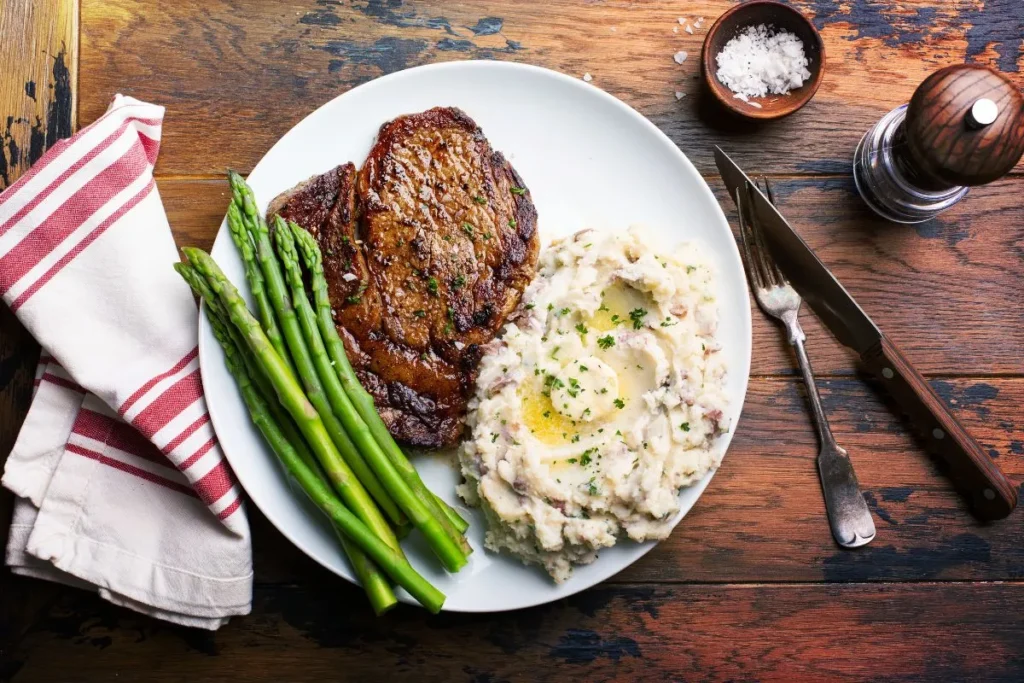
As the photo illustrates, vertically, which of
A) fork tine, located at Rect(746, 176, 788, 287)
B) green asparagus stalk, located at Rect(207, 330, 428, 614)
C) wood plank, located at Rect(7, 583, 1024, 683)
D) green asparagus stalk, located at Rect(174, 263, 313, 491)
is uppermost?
fork tine, located at Rect(746, 176, 788, 287)

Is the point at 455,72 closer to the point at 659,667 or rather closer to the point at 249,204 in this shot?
the point at 249,204

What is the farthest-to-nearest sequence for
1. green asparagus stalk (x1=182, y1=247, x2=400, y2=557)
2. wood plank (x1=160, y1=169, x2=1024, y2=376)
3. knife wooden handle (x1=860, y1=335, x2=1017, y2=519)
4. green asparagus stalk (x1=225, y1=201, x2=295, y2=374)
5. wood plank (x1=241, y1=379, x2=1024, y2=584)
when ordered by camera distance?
wood plank (x1=160, y1=169, x2=1024, y2=376)
wood plank (x1=241, y1=379, x2=1024, y2=584)
knife wooden handle (x1=860, y1=335, x2=1017, y2=519)
green asparagus stalk (x1=225, y1=201, x2=295, y2=374)
green asparagus stalk (x1=182, y1=247, x2=400, y2=557)

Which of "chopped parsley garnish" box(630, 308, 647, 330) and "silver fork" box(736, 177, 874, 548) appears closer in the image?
"chopped parsley garnish" box(630, 308, 647, 330)

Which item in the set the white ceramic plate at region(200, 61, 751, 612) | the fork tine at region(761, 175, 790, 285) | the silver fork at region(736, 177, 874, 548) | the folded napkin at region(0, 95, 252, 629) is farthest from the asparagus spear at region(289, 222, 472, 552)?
the fork tine at region(761, 175, 790, 285)

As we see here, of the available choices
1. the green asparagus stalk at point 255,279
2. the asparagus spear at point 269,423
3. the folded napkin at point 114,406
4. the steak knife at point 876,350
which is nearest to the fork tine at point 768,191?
the steak knife at point 876,350

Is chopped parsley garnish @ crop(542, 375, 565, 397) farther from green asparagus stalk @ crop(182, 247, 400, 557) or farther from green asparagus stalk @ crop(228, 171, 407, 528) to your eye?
green asparagus stalk @ crop(182, 247, 400, 557)

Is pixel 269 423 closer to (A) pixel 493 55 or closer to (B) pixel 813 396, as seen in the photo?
(A) pixel 493 55
